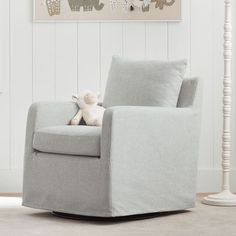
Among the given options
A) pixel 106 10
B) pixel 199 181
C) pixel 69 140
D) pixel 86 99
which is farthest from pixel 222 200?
pixel 106 10

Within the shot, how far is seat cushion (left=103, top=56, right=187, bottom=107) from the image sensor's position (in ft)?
12.4

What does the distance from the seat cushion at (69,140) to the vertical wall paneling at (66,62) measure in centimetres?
Answer: 108

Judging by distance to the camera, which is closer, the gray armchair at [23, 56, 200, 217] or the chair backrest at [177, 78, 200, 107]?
the gray armchair at [23, 56, 200, 217]

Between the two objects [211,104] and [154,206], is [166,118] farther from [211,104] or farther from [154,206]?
[211,104]

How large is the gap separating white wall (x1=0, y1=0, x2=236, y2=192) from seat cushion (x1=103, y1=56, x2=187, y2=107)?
778 millimetres

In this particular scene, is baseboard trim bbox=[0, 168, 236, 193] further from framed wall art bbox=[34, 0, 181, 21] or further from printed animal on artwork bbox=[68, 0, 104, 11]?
printed animal on artwork bbox=[68, 0, 104, 11]

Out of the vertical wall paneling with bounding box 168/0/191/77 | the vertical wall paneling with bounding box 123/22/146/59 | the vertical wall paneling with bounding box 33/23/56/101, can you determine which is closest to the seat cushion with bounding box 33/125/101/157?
the vertical wall paneling with bounding box 33/23/56/101

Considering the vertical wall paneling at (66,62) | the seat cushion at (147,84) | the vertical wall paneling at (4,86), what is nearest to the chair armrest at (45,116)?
the seat cushion at (147,84)

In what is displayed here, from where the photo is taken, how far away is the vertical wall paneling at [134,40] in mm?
4738

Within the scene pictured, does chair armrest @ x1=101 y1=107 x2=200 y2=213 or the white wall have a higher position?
the white wall

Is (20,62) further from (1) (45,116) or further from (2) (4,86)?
(1) (45,116)

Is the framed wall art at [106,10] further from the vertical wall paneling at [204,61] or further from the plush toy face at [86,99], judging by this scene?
the plush toy face at [86,99]

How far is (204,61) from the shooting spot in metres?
4.75

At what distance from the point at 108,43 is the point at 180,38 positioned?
496 mm
